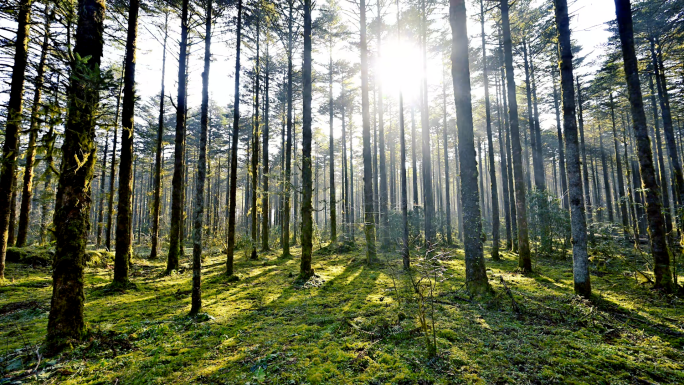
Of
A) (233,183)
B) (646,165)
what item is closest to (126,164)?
(233,183)

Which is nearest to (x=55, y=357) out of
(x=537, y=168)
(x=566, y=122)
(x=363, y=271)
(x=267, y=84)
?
(x=363, y=271)

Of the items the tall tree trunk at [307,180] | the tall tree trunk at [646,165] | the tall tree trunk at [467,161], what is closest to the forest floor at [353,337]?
the tall tree trunk at [467,161]

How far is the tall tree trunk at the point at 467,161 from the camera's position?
271 inches

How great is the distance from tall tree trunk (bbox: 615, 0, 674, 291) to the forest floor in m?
0.86

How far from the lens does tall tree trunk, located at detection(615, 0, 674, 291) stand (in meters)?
6.71

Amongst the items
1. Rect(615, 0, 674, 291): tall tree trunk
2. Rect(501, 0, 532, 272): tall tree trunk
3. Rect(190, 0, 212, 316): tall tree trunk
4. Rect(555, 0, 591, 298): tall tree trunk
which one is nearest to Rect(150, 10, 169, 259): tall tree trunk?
Rect(190, 0, 212, 316): tall tree trunk

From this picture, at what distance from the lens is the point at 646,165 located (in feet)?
22.9

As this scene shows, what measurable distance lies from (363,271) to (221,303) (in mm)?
5933

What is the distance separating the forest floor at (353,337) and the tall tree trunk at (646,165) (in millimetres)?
861

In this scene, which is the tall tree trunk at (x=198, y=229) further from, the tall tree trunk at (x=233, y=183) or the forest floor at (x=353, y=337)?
the tall tree trunk at (x=233, y=183)

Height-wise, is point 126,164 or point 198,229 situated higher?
point 126,164

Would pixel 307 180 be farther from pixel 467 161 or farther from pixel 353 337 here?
pixel 353 337

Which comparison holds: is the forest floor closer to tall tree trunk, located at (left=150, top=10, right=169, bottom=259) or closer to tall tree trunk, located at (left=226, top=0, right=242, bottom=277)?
tall tree trunk, located at (left=226, top=0, right=242, bottom=277)

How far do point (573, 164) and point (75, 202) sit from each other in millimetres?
10817
